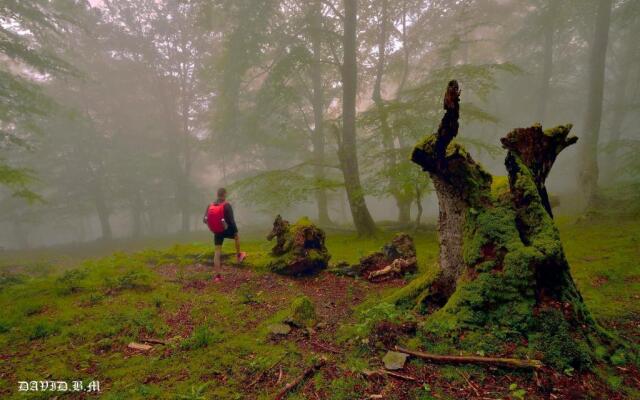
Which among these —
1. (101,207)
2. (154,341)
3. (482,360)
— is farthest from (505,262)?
(101,207)

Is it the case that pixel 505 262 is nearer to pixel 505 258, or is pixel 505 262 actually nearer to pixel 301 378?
pixel 505 258

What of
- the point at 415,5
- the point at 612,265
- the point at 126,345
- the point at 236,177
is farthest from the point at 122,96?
the point at 612,265

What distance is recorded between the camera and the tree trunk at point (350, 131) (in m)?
12.6

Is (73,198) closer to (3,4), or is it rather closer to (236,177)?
(236,177)

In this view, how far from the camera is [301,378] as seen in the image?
3.58 metres

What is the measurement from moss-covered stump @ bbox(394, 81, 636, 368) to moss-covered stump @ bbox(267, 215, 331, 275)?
12.8ft

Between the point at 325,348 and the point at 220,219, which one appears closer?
the point at 325,348

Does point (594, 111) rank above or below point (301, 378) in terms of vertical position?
above

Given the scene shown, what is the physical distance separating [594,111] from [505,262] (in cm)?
1521

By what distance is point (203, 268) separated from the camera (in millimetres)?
9602

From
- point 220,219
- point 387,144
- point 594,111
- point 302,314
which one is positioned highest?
point 594,111

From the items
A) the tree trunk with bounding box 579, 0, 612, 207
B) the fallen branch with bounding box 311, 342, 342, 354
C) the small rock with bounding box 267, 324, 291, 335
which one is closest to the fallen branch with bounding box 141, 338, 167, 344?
the small rock with bounding box 267, 324, 291, 335

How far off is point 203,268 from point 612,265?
10730 millimetres

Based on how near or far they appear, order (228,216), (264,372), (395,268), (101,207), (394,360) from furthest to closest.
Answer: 1. (101,207)
2. (228,216)
3. (395,268)
4. (264,372)
5. (394,360)
